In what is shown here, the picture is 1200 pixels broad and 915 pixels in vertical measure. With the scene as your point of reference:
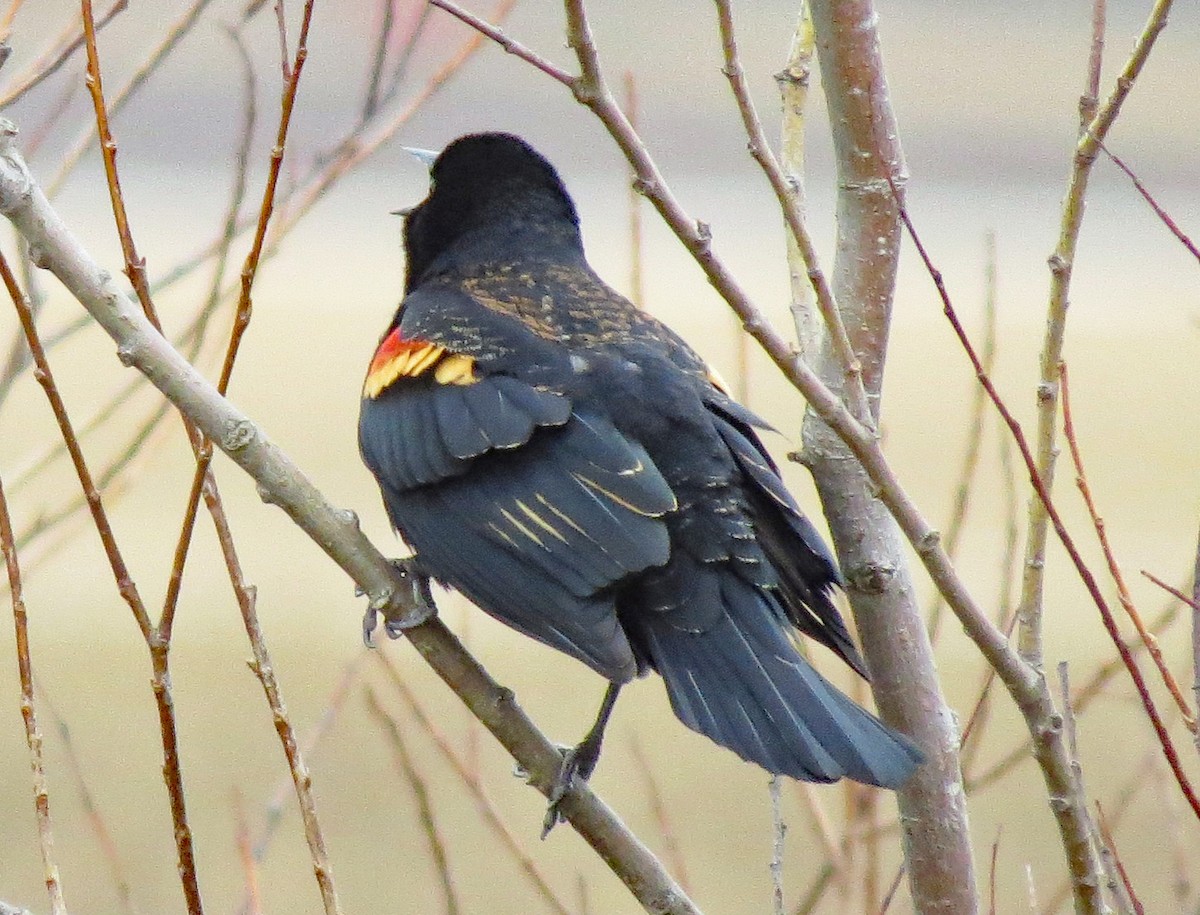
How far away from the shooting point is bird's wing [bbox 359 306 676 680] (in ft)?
7.52

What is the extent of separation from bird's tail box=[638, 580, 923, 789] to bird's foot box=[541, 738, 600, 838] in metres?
0.17

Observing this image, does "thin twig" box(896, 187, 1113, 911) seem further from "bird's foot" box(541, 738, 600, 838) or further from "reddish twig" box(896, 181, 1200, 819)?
"bird's foot" box(541, 738, 600, 838)

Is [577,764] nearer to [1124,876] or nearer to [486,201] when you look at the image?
[1124,876]

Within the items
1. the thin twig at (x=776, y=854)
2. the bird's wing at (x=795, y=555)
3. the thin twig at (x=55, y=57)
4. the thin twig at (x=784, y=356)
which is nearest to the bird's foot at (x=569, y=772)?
the thin twig at (x=776, y=854)

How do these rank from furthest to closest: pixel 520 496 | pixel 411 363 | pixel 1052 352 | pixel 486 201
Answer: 1. pixel 486 201
2. pixel 411 363
3. pixel 520 496
4. pixel 1052 352

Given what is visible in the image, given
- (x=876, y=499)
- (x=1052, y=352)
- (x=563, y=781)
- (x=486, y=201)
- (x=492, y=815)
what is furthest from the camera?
(x=486, y=201)

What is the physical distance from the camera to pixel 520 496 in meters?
2.43

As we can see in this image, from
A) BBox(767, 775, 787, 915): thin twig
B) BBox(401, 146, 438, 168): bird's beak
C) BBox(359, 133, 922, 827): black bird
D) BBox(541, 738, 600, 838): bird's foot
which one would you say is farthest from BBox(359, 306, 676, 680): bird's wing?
BBox(401, 146, 438, 168): bird's beak

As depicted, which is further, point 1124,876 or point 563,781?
point 563,781

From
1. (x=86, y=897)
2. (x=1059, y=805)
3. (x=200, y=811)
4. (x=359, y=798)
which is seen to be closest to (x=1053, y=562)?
(x=359, y=798)

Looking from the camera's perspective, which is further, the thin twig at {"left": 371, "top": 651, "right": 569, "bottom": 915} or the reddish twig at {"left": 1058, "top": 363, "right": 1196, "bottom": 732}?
the thin twig at {"left": 371, "top": 651, "right": 569, "bottom": 915}

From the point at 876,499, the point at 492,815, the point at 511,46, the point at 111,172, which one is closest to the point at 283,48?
the point at 111,172

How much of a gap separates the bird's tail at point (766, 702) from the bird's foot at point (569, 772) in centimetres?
17

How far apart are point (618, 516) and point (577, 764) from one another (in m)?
0.38
